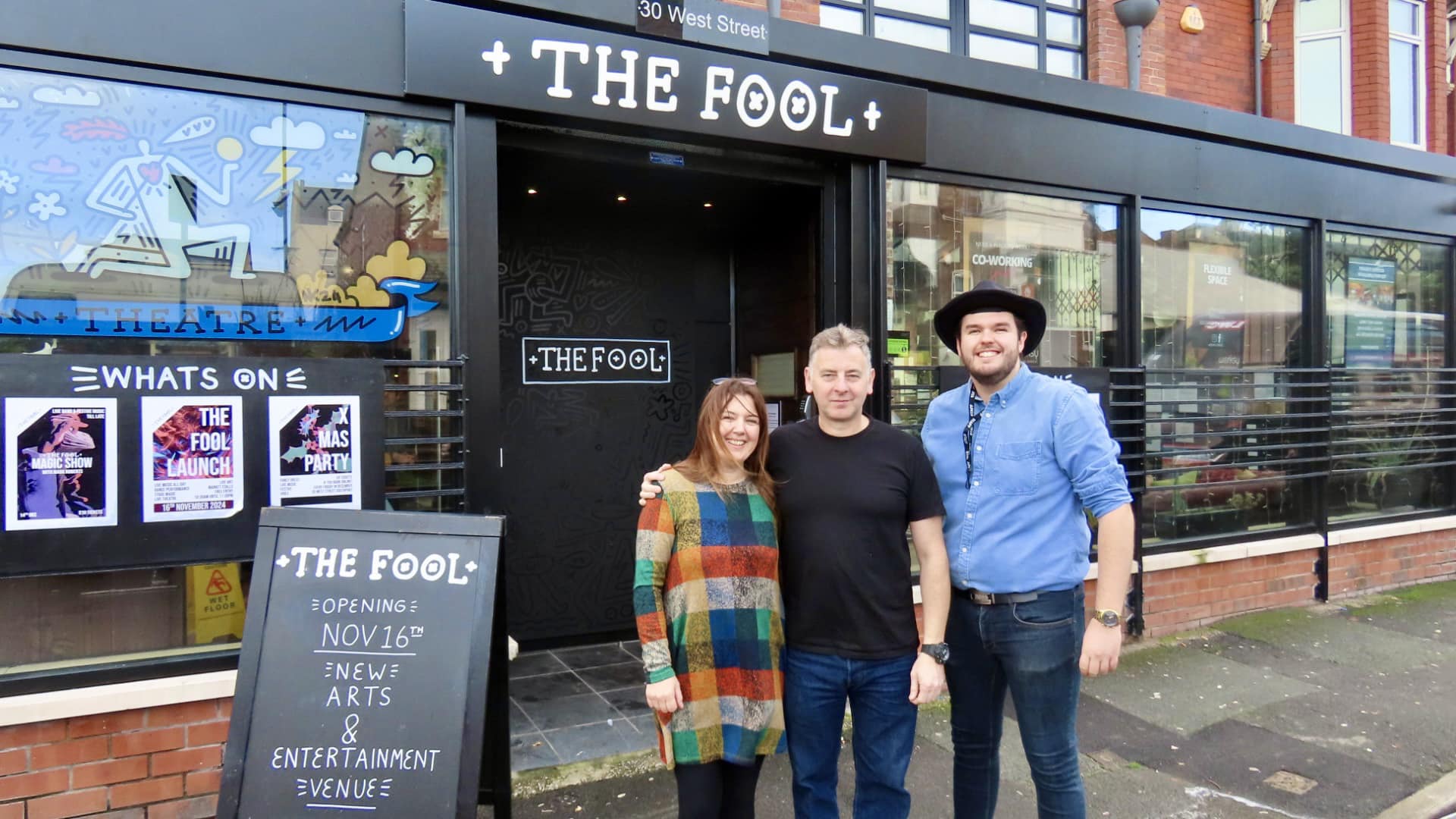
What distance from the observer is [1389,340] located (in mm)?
7664

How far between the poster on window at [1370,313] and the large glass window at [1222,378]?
71cm

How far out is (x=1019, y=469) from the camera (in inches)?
110

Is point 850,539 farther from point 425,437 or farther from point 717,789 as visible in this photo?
point 425,437

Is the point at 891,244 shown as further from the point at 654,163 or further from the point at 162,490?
the point at 162,490

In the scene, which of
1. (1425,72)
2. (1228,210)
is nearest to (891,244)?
(1228,210)

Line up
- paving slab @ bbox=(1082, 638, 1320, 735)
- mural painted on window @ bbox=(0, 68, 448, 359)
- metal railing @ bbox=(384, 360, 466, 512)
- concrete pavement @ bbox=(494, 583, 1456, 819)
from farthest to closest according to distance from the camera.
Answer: paving slab @ bbox=(1082, 638, 1320, 735) → metal railing @ bbox=(384, 360, 466, 512) → concrete pavement @ bbox=(494, 583, 1456, 819) → mural painted on window @ bbox=(0, 68, 448, 359)

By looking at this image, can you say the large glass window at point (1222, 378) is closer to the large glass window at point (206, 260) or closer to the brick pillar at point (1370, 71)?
the brick pillar at point (1370, 71)

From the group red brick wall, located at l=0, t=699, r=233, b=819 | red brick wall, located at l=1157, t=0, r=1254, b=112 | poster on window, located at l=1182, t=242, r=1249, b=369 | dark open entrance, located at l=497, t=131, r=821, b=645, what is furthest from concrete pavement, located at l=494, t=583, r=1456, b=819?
red brick wall, located at l=1157, t=0, r=1254, b=112

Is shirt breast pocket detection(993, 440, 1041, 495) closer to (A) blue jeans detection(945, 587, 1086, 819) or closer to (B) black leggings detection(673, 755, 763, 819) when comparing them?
(A) blue jeans detection(945, 587, 1086, 819)

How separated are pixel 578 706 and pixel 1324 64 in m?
8.69

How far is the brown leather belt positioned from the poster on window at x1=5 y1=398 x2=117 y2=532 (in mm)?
3203

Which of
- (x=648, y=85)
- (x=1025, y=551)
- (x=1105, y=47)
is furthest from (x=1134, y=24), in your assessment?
(x=1025, y=551)

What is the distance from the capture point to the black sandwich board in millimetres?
2525

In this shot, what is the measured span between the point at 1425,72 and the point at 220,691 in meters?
11.6
